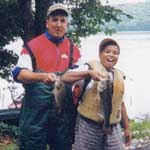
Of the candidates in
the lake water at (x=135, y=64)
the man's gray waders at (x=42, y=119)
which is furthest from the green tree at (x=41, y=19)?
the man's gray waders at (x=42, y=119)

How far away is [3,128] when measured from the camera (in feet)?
31.3

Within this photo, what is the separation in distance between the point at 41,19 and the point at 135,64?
32098mm

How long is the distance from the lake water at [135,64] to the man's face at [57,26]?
270 inches

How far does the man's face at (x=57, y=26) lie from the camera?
12.7 ft

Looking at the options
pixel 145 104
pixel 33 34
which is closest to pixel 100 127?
pixel 33 34

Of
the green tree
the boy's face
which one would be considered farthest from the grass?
the boy's face

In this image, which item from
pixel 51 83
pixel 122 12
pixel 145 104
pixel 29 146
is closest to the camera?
pixel 51 83

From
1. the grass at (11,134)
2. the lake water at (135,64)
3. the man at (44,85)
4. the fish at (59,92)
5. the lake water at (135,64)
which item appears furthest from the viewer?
the lake water at (135,64)

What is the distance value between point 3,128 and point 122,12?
138 inches

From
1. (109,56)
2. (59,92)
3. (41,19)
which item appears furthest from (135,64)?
(59,92)

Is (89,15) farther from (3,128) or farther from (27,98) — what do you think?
(27,98)

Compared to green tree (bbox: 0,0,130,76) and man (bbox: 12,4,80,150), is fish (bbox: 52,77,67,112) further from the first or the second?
green tree (bbox: 0,0,130,76)

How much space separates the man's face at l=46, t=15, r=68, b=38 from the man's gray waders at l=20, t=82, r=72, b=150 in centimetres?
44

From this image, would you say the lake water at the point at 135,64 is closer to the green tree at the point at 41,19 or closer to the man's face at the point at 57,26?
the green tree at the point at 41,19
